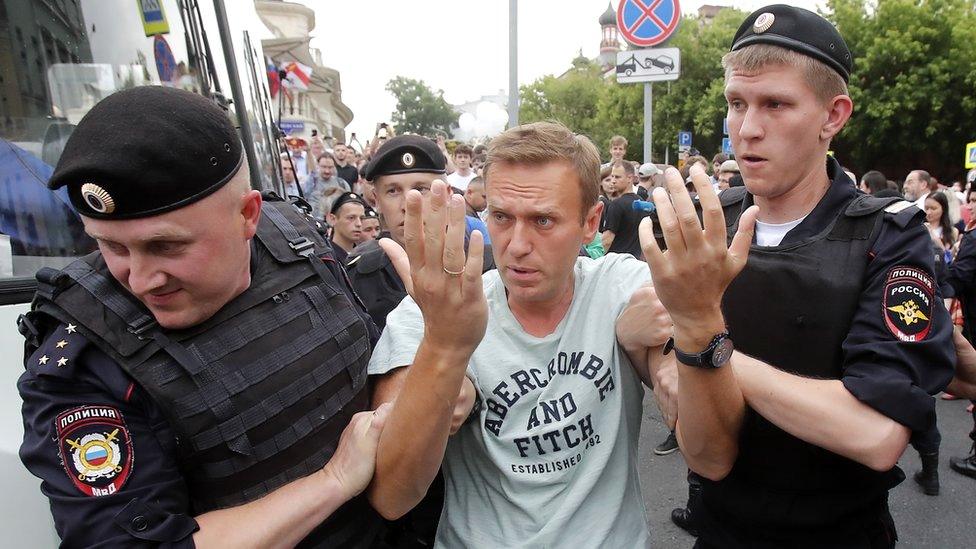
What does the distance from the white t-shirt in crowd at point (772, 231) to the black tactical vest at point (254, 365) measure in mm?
1128

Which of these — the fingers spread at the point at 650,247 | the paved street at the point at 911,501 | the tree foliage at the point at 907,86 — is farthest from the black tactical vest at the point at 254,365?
the tree foliage at the point at 907,86

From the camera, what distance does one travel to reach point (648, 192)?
8125 mm

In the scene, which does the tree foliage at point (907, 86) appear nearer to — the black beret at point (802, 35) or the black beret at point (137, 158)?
the black beret at point (802, 35)

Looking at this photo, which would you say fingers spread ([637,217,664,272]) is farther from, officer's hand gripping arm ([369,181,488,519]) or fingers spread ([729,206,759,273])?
officer's hand gripping arm ([369,181,488,519])

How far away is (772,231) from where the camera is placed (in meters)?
1.71

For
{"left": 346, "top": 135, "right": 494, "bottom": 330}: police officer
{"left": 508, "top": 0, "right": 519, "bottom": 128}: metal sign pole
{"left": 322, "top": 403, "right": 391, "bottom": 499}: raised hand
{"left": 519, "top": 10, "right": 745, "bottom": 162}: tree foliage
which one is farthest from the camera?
{"left": 519, "top": 10, "right": 745, "bottom": 162}: tree foliage

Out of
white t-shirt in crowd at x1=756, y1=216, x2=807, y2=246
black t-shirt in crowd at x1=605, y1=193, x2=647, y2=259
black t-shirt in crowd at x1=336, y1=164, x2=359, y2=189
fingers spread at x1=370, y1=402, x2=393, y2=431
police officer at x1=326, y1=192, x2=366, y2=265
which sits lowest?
black t-shirt in crowd at x1=336, y1=164, x2=359, y2=189

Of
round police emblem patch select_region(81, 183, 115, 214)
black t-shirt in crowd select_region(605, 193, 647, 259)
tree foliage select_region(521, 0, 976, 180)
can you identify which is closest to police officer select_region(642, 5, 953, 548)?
round police emblem patch select_region(81, 183, 115, 214)

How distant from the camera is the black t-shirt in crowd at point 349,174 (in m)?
10.0

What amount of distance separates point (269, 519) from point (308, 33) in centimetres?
4665

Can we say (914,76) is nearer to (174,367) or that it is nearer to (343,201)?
(343,201)

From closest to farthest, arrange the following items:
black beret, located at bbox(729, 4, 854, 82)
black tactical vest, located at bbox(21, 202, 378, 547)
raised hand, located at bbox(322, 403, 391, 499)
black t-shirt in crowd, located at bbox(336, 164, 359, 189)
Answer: black tactical vest, located at bbox(21, 202, 378, 547), raised hand, located at bbox(322, 403, 391, 499), black beret, located at bbox(729, 4, 854, 82), black t-shirt in crowd, located at bbox(336, 164, 359, 189)

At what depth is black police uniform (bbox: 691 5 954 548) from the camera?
54.5 inches

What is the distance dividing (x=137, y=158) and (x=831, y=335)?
1.57 m
